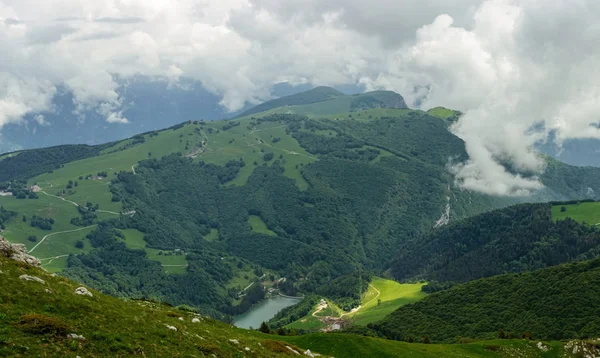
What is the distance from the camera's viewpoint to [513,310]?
137125mm

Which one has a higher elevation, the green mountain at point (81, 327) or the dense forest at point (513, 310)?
the green mountain at point (81, 327)

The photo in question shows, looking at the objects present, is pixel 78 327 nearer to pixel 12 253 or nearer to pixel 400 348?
pixel 12 253

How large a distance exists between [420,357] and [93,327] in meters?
51.5

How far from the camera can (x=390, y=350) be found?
74.2m

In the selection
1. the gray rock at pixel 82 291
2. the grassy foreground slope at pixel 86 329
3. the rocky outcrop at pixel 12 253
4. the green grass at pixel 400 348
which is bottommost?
the green grass at pixel 400 348

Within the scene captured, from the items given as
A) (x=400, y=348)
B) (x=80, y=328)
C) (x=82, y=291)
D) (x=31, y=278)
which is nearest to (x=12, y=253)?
(x=31, y=278)

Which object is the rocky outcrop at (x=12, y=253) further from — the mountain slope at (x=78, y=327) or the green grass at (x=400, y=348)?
the green grass at (x=400, y=348)

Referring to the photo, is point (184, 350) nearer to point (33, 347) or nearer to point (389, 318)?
point (33, 347)

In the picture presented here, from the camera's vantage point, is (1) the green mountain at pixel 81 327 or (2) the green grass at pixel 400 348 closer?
(1) the green mountain at pixel 81 327

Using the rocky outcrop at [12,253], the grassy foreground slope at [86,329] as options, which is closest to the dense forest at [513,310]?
the grassy foreground slope at [86,329]

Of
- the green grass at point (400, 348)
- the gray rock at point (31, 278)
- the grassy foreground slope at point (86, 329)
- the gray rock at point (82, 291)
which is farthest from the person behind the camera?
the green grass at point (400, 348)

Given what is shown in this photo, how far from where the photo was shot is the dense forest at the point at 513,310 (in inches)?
4558

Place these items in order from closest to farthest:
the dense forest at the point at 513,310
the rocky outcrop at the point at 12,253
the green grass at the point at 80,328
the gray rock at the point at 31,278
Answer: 1. the green grass at the point at 80,328
2. the gray rock at the point at 31,278
3. the rocky outcrop at the point at 12,253
4. the dense forest at the point at 513,310

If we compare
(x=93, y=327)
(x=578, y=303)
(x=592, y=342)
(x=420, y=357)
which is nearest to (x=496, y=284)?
(x=578, y=303)
